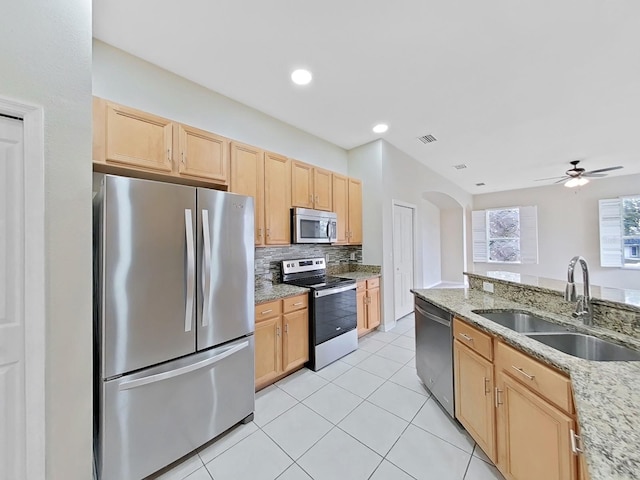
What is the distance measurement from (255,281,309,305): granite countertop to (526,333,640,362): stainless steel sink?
1906mm

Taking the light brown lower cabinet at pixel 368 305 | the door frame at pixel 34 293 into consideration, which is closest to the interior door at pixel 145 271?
the door frame at pixel 34 293

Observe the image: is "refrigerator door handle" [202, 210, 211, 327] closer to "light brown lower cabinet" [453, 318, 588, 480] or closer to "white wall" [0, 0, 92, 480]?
"white wall" [0, 0, 92, 480]

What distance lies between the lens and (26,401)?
3.78 ft

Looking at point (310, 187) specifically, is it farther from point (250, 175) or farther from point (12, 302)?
point (12, 302)

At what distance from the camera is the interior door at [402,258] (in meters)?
4.38

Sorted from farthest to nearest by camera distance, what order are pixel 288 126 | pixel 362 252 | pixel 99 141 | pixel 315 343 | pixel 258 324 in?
pixel 362 252 < pixel 288 126 < pixel 315 343 < pixel 258 324 < pixel 99 141

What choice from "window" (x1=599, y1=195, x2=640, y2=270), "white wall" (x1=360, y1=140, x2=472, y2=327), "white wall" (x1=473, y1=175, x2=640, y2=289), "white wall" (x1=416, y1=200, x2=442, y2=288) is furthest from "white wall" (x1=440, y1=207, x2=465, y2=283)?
"window" (x1=599, y1=195, x2=640, y2=270)

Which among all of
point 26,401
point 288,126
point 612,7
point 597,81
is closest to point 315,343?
point 26,401

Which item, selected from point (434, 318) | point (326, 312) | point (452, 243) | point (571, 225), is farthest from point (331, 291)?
point (571, 225)

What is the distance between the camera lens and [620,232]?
5805mm

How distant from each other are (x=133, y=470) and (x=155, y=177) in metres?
1.98

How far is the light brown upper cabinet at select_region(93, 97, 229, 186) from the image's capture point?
5.67 feet

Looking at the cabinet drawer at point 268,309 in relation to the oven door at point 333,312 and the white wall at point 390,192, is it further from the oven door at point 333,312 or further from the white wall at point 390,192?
the white wall at point 390,192

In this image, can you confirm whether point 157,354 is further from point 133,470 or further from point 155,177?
point 155,177
